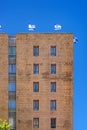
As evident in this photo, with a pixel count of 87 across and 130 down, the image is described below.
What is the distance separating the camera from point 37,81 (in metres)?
114

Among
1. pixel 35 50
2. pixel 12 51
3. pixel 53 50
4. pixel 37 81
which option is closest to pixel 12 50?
pixel 12 51

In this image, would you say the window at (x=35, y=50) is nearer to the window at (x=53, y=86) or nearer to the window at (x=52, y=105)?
the window at (x=53, y=86)

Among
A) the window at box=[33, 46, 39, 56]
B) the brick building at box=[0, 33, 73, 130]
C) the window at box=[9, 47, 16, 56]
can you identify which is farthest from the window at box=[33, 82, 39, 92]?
the window at box=[9, 47, 16, 56]

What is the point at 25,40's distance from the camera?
115188 mm

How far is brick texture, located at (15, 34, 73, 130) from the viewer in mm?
113125

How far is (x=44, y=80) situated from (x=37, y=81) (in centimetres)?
126

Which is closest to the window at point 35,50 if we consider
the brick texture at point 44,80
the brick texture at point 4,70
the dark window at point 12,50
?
the brick texture at point 44,80

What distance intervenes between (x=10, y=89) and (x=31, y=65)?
5780 mm

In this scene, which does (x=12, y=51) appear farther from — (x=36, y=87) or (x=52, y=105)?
(x=52, y=105)

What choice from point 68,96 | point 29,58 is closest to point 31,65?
point 29,58

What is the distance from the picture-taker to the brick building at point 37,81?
11319cm

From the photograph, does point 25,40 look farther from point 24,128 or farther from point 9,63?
point 24,128

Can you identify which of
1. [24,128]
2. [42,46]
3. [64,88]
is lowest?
[24,128]

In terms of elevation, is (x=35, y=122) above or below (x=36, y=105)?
below
